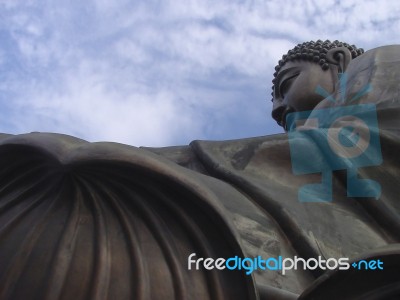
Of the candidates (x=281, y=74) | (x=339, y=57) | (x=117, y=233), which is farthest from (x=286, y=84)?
(x=117, y=233)

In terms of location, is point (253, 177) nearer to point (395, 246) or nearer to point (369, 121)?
point (369, 121)

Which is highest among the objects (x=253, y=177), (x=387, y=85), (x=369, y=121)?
(x=387, y=85)

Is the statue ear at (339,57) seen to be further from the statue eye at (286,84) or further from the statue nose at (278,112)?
the statue nose at (278,112)

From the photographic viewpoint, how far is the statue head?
12.9ft

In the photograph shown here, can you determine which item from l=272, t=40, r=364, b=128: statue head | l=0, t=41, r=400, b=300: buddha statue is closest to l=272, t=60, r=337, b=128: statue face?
l=272, t=40, r=364, b=128: statue head

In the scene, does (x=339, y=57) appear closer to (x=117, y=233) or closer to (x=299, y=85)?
(x=299, y=85)

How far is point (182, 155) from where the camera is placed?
2635 mm

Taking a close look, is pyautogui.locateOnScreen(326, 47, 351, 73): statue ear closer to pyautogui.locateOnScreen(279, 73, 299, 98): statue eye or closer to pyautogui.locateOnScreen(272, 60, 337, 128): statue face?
pyautogui.locateOnScreen(272, 60, 337, 128): statue face

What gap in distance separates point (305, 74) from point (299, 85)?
0.10 m

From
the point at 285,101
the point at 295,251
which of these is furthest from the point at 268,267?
the point at 285,101

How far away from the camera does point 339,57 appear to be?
4164mm

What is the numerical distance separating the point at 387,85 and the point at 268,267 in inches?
55.9

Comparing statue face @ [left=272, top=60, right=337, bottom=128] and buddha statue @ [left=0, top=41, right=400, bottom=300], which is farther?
statue face @ [left=272, top=60, right=337, bottom=128]

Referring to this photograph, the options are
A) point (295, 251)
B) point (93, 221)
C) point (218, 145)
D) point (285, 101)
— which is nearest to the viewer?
point (93, 221)
